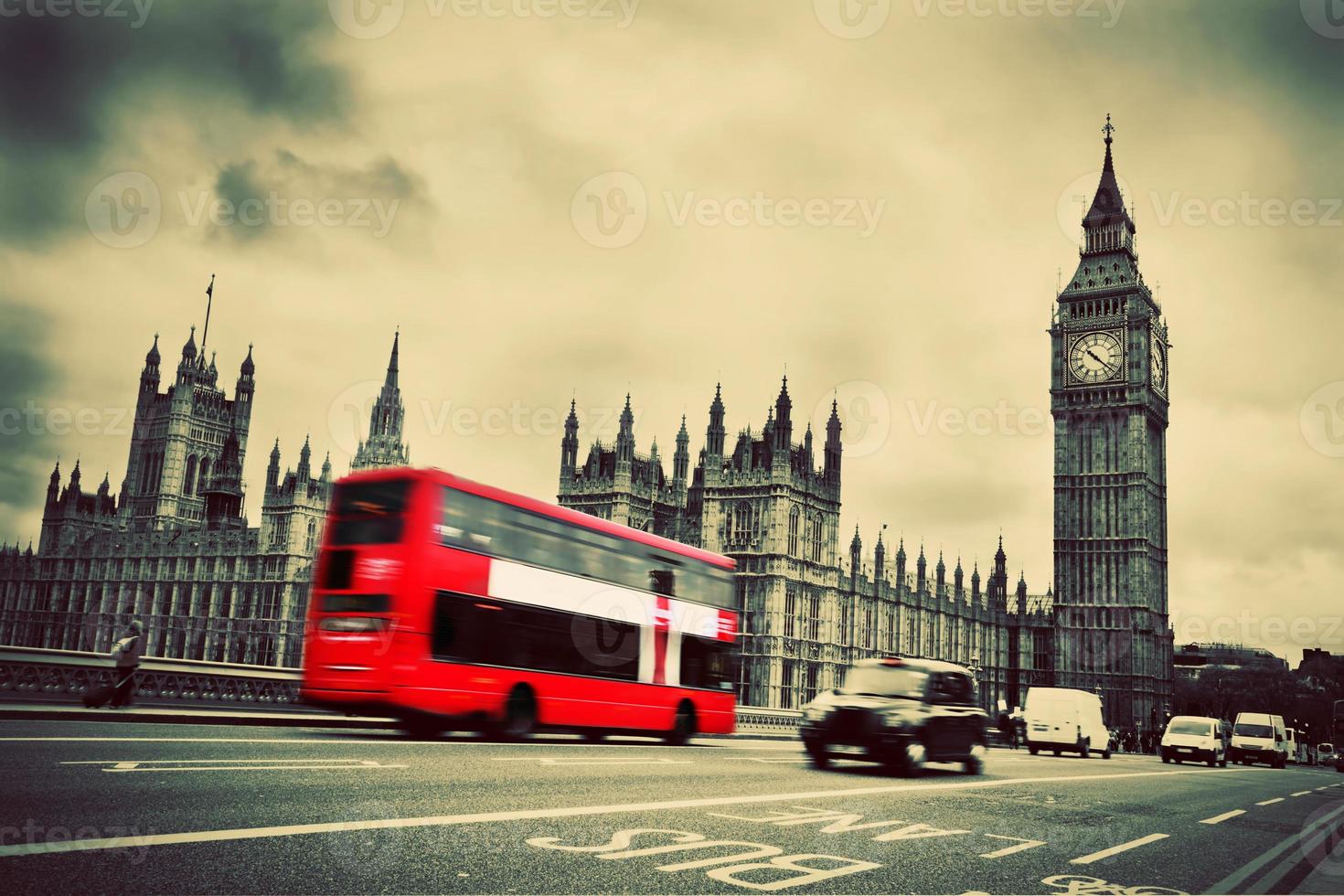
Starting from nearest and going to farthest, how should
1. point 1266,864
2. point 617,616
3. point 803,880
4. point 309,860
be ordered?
point 309,860
point 803,880
point 1266,864
point 617,616

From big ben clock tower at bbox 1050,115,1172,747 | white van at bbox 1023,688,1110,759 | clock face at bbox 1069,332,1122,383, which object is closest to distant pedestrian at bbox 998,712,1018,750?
white van at bbox 1023,688,1110,759

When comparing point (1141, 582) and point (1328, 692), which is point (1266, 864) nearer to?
point (1141, 582)

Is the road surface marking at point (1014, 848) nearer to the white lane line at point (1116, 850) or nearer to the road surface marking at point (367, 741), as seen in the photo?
the white lane line at point (1116, 850)

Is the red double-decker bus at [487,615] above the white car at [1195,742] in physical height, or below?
above

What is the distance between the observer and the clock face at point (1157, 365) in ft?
282

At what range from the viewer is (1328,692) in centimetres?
11781

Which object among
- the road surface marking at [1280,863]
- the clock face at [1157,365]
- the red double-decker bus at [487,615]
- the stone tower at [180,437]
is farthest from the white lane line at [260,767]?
the stone tower at [180,437]

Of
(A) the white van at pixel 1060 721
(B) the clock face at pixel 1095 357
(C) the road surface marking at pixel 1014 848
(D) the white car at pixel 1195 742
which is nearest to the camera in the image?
(C) the road surface marking at pixel 1014 848

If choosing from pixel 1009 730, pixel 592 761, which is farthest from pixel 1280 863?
pixel 1009 730

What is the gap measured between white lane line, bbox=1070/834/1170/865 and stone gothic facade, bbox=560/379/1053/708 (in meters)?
49.5

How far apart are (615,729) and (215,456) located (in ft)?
381

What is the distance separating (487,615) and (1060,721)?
853 inches

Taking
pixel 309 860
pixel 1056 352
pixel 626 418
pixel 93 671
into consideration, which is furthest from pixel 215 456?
pixel 309 860

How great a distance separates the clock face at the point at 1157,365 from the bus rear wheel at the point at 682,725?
75651 mm
